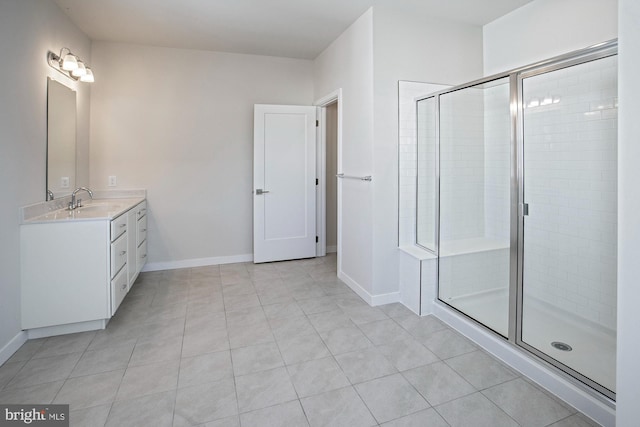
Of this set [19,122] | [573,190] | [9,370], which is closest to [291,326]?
[9,370]

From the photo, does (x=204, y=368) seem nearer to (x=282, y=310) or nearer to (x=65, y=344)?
(x=282, y=310)

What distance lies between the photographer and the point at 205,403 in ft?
5.90

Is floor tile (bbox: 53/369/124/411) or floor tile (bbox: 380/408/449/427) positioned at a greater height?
floor tile (bbox: 53/369/124/411)

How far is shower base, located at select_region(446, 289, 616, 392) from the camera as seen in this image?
74.4 inches

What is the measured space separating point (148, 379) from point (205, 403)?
45 centimetres

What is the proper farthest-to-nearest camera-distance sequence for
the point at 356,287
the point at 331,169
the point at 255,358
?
the point at 331,169 → the point at 356,287 → the point at 255,358

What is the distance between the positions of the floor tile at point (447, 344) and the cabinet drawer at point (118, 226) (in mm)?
2365

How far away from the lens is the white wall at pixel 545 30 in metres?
2.47

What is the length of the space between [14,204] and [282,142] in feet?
8.93

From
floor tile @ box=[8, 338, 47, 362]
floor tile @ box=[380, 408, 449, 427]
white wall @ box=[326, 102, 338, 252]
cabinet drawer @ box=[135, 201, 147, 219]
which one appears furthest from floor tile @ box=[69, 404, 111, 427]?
white wall @ box=[326, 102, 338, 252]

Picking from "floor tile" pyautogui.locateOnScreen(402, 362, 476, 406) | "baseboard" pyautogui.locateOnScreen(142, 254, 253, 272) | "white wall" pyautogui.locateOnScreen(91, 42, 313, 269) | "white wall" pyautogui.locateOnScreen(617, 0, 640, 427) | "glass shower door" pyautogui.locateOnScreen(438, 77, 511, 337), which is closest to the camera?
"white wall" pyautogui.locateOnScreen(617, 0, 640, 427)

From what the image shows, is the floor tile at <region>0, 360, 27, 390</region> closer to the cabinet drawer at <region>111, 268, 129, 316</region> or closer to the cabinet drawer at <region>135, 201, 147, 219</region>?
the cabinet drawer at <region>111, 268, 129, 316</region>

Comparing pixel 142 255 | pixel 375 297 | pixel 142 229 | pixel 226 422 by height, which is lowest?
pixel 226 422

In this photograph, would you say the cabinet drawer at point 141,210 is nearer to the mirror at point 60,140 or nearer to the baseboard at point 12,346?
the mirror at point 60,140
